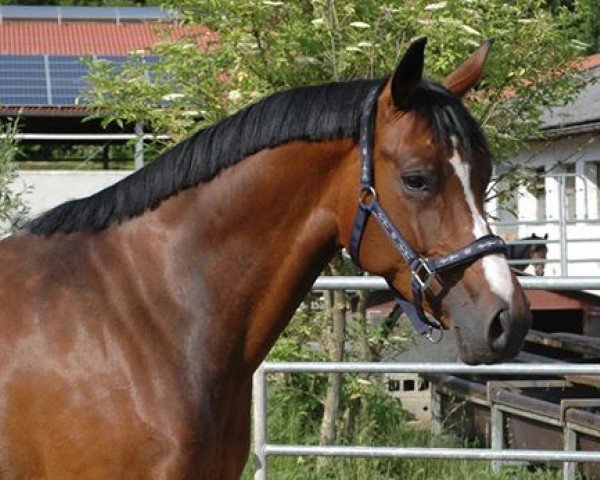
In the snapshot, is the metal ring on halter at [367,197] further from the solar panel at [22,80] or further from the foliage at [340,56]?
the solar panel at [22,80]

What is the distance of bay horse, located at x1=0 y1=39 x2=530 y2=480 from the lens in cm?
316

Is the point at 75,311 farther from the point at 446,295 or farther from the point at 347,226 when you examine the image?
the point at 446,295

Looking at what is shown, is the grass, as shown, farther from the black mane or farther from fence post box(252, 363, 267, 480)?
the black mane

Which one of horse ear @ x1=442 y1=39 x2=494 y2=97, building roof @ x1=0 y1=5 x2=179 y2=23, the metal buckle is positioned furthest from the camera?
building roof @ x1=0 y1=5 x2=179 y2=23

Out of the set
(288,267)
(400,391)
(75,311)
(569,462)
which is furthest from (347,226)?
(400,391)

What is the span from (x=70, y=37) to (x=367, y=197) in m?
25.3

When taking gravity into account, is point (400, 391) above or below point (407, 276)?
below

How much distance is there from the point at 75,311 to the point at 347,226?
0.83 m

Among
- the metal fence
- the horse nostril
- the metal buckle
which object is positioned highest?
the metal buckle

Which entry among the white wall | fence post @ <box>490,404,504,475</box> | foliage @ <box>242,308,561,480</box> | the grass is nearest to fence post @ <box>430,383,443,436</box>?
the grass

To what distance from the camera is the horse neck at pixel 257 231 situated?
341 cm

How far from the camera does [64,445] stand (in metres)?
3.15

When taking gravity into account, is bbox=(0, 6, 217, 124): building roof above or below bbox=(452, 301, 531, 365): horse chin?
above

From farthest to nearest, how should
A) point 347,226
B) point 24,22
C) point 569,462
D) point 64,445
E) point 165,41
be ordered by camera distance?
1. point 24,22
2. point 165,41
3. point 569,462
4. point 347,226
5. point 64,445
